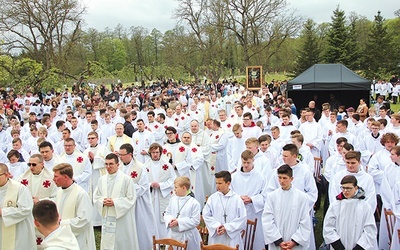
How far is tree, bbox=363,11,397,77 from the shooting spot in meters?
41.1

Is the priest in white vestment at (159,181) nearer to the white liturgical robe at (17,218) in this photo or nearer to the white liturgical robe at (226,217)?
the white liturgical robe at (226,217)

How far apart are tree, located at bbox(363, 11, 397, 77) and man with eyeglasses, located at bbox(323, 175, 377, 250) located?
3903cm

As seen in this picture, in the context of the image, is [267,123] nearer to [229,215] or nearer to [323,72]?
[323,72]

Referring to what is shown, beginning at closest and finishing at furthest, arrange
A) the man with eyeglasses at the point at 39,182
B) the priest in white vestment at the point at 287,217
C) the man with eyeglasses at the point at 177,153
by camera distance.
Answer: the priest in white vestment at the point at 287,217 → the man with eyeglasses at the point at 39,182 → the man with eyeglasses at the point at 177,153

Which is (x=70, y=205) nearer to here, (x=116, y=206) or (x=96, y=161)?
(x=116, y=206)

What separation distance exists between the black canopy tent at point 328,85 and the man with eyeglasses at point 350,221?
1207 centimetres

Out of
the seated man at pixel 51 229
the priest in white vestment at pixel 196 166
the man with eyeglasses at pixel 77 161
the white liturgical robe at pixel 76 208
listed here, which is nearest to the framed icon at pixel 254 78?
the priest in white vestment at pixel 196 166

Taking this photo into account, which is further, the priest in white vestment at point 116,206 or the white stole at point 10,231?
the priest in white vestment at point 116,206

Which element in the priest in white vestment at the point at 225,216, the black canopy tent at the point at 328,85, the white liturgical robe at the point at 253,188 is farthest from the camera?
the black canopy tent at the point at 328,85

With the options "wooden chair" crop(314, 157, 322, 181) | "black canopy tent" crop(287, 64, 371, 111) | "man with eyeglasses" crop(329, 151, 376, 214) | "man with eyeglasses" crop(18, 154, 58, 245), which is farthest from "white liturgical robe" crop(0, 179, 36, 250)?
"black canopy tent" crop(287, 64, 371, 111)

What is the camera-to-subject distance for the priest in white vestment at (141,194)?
22.2 feet

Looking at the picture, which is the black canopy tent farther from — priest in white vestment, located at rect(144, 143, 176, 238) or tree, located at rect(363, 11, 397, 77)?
tree, located at rect(363, 11, 397, 77)

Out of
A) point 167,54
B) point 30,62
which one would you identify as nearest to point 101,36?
point 167,54

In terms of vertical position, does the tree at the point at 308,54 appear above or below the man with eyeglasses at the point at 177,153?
above
